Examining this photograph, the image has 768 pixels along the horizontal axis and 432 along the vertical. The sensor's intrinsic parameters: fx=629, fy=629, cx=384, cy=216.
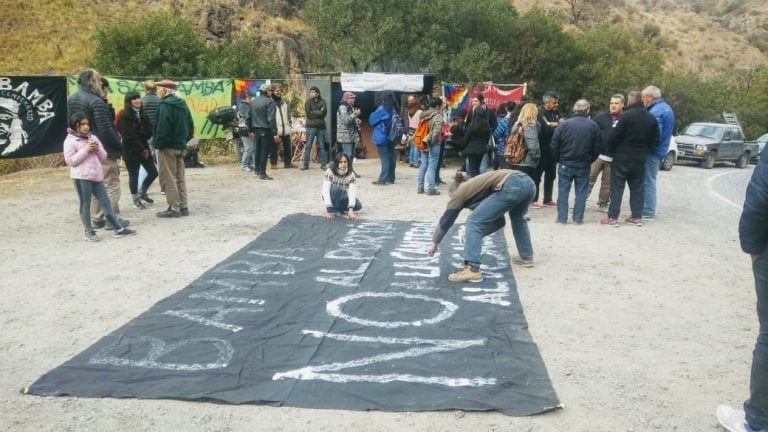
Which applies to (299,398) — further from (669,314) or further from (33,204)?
(33,204)

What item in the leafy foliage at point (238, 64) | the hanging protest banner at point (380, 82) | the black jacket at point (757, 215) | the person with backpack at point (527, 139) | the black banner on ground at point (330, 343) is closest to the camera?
the black jacket at point (757, 215)

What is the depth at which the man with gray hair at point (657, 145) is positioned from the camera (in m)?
9.44

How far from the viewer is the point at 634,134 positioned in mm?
8914

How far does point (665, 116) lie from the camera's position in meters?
9.56

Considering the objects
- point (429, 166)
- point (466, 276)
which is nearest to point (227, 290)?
point (466, 276)

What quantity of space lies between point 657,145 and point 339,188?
4.72 m

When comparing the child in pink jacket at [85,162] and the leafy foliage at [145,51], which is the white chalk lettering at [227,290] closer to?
the child in pink jacket at [85,162]

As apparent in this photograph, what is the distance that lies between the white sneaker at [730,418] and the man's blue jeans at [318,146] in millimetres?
10935

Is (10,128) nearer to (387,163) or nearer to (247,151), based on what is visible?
(247,151)

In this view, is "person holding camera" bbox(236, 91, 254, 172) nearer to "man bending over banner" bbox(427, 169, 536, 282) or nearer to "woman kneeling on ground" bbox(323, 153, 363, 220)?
"woman kneeling on ground" bbox(323, 153, 363, 220)

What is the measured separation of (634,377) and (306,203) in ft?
22.7

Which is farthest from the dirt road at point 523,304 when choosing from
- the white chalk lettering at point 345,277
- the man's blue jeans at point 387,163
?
the man's blue jeans at point 387,163

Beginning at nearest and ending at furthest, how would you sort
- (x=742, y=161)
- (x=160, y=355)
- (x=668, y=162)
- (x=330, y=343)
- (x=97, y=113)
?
(x=160, y=355)
(x=330, y=343)
(x=97, y=113)
(x=668, y=162)
(x=742, y=161)

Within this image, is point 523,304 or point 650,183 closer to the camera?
point 523,304
